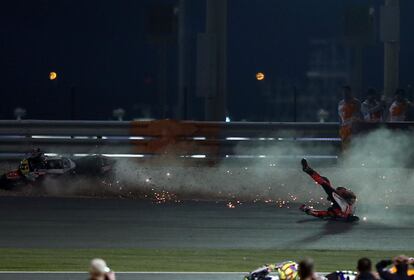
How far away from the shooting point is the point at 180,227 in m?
15.8

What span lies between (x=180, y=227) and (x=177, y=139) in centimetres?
365

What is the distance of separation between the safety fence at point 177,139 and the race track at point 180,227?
1211mm

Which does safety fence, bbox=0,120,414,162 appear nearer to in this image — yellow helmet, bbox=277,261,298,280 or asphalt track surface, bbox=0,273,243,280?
asphalt track surface, bbox=0,273,243,280

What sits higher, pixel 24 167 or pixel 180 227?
pixel 24 167

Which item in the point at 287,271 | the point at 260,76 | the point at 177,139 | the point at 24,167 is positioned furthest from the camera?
the point at 260,76

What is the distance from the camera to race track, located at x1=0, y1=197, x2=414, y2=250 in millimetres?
14633

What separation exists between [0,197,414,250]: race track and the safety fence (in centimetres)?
121

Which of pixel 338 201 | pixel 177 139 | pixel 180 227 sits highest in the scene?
pixel 177 139

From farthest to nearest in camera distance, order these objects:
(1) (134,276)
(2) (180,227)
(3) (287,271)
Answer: (2) (180,227)
(1) (134,276)
(3) (287,271)

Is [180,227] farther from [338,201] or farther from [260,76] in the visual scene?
[260,76]

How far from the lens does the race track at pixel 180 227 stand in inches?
576

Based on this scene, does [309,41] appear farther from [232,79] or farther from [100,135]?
[100,135]

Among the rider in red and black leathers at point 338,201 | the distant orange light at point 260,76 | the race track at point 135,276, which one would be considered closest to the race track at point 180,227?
the rider in red and black leathers at point 338,201

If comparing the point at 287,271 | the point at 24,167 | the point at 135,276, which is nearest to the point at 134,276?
the point at 135,276
